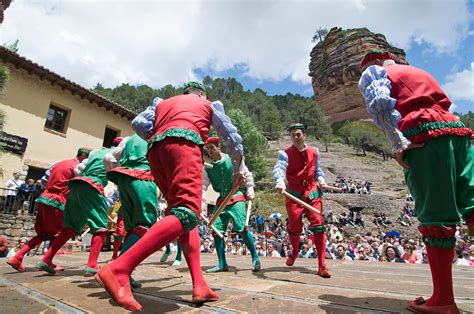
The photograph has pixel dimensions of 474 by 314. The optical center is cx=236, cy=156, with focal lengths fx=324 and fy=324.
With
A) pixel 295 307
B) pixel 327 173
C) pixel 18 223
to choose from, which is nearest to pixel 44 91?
pixel 18 223

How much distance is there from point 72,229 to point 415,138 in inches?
162

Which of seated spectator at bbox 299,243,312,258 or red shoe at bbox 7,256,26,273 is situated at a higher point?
seated spectator at bbox 299,243,312,258

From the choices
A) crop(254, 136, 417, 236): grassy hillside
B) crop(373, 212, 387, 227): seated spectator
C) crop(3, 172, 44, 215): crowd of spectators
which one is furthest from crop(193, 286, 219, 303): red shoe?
crop(373, 212, 387, 227): seated spectator

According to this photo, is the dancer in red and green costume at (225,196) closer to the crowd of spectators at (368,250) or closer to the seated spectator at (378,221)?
the crowd of spectators at (368,250)

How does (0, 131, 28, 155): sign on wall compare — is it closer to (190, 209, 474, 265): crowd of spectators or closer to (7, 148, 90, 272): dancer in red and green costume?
(190, 209, 474, 265): crowd of spectators

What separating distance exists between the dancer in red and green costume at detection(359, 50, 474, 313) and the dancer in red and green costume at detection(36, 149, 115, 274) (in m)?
3.49

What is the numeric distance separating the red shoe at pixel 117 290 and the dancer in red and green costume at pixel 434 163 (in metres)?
1.82

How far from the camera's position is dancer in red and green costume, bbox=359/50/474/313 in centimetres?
210

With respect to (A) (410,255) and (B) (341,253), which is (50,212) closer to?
(A) (410,255)

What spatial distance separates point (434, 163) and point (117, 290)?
2.17 metres

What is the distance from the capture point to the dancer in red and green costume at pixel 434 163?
210cm

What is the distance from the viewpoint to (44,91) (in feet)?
52.9

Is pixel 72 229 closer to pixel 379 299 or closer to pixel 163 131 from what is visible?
pixel 163 131

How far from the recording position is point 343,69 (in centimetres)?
7700
